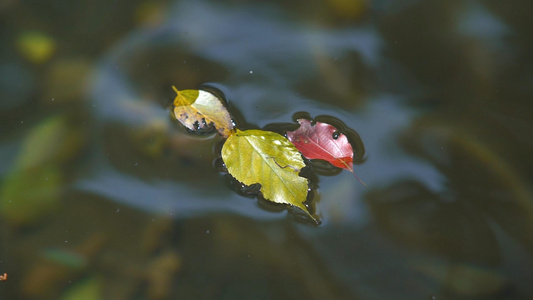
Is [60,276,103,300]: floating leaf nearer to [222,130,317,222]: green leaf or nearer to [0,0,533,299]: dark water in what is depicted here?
[0,0,533,299]: dark water

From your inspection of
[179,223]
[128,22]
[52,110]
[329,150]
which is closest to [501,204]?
[329,150]

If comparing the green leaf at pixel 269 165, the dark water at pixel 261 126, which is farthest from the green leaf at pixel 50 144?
the green leaf at pixel 269 165

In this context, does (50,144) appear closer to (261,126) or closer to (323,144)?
(261,126)

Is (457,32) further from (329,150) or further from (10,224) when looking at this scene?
(10,224)

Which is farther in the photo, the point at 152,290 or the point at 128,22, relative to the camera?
the point at 128,22

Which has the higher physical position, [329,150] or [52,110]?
[329,150]

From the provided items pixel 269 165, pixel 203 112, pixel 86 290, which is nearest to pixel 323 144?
pixel 269 165

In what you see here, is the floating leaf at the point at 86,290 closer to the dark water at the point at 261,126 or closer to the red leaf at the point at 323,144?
the dark water at the point at 261,126

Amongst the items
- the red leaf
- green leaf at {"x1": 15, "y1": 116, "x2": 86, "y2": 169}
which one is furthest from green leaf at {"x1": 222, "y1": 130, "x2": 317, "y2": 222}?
green leaf at {"x1": 15, "y1": 116, "x2": 86, "y2": 169}
